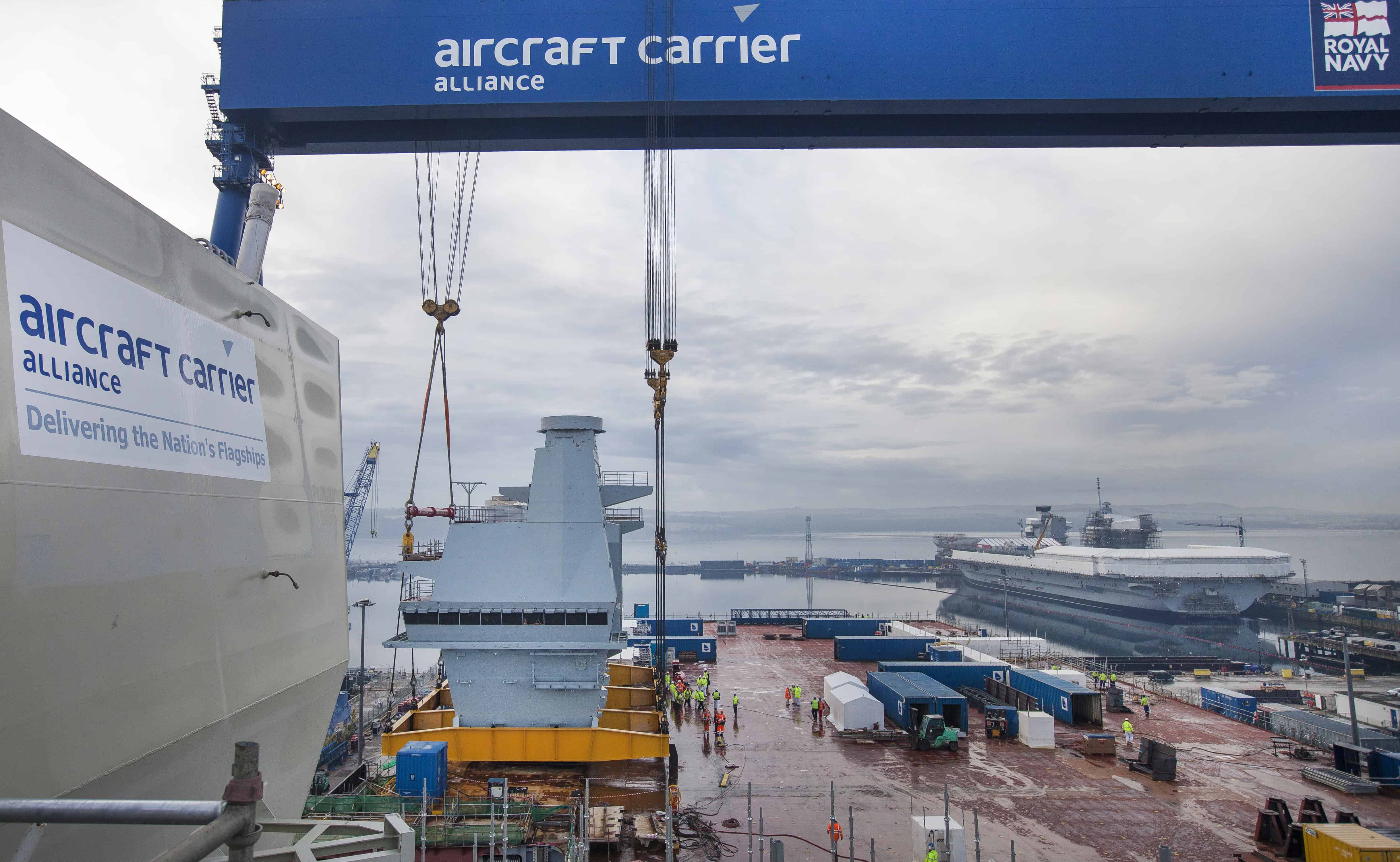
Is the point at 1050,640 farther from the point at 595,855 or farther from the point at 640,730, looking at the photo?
the point at 595,855

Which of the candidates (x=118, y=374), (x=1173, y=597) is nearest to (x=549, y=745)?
(x=118, y=374)

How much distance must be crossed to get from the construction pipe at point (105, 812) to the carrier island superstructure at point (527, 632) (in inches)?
511

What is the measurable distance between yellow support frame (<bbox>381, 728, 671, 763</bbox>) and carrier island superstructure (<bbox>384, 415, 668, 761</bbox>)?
19mm

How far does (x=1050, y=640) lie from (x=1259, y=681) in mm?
26500

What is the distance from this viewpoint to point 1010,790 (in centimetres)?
1429

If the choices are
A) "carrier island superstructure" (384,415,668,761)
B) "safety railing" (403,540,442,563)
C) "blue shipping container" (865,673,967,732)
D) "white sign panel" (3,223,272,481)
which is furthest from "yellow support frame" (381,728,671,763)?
"white sign panel" (3,223,272,481)

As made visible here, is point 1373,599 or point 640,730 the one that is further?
point 1373,599

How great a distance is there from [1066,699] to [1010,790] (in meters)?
6.34

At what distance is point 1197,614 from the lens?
53344 mm

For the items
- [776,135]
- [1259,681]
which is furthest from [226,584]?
[1259,681]

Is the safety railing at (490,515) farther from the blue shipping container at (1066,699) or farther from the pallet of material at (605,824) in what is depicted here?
the blue shipping container at (1066,699)

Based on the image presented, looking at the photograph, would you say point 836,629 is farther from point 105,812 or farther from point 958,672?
point 105,812

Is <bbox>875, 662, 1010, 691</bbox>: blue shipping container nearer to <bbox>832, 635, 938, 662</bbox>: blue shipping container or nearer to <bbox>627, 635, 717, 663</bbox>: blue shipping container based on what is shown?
<bbox>832, 635, 938, 662</bbox>: blue shipping container

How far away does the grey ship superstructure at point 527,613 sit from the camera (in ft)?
48.9
